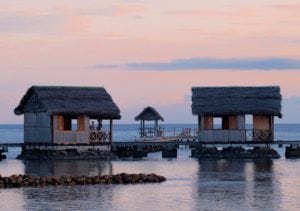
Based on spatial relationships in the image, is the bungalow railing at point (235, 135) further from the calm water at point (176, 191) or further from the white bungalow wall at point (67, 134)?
the white bungalow wall at point (67, 134)

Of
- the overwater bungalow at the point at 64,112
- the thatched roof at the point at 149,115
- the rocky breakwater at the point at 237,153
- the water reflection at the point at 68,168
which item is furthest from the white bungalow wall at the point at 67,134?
the thatched roof at the point at 149,115

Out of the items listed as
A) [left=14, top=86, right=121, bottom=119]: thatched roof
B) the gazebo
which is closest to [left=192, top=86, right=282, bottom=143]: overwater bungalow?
[left=14, top=86, right=121, bottom=119]: thatched roof

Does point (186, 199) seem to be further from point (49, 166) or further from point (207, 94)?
point (207, 94)

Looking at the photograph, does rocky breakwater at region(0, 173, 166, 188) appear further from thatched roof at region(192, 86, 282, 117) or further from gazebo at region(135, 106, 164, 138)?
gazebo at region(135, 106, 164, 138)


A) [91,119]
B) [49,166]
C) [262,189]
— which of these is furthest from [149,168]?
[262,189]

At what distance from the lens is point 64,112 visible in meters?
64.6

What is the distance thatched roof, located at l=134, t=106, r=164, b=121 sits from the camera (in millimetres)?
81438

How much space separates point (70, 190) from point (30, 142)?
930 inches

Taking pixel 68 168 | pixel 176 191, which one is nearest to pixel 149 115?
pixel 68 168

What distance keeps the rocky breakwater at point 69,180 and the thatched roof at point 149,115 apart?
32.5 meters

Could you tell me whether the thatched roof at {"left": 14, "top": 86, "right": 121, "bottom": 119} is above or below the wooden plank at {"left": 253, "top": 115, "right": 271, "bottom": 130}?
above

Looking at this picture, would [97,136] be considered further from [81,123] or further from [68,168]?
[68,168]

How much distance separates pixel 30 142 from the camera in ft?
220

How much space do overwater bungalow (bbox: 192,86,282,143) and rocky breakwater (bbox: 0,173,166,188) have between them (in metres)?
19.1
